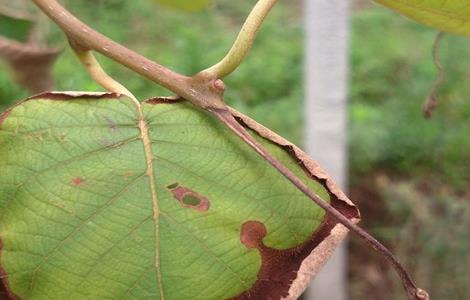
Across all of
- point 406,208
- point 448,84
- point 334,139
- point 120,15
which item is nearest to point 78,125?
point 334,139

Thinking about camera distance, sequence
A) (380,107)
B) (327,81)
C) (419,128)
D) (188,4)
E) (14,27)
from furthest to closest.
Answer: (380,107) → (419,128) → (327,81) → (14,27) → (188,4)

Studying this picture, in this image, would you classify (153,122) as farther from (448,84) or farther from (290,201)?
(448,84)

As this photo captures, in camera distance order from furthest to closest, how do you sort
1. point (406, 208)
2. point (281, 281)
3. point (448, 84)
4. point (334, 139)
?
point (448, 84) < point (406, 208) < point (334, 139) < point (281, 281)

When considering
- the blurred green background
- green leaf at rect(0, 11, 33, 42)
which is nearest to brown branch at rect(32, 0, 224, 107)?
green leaf at rect(0, 11, 33, 42)

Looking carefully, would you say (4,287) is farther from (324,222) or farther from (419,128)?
(419,128)

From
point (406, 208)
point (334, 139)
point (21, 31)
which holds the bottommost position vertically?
point (406, 208)

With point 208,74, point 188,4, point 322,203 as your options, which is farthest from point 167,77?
point 188,4

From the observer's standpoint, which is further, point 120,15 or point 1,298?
point 120,15
